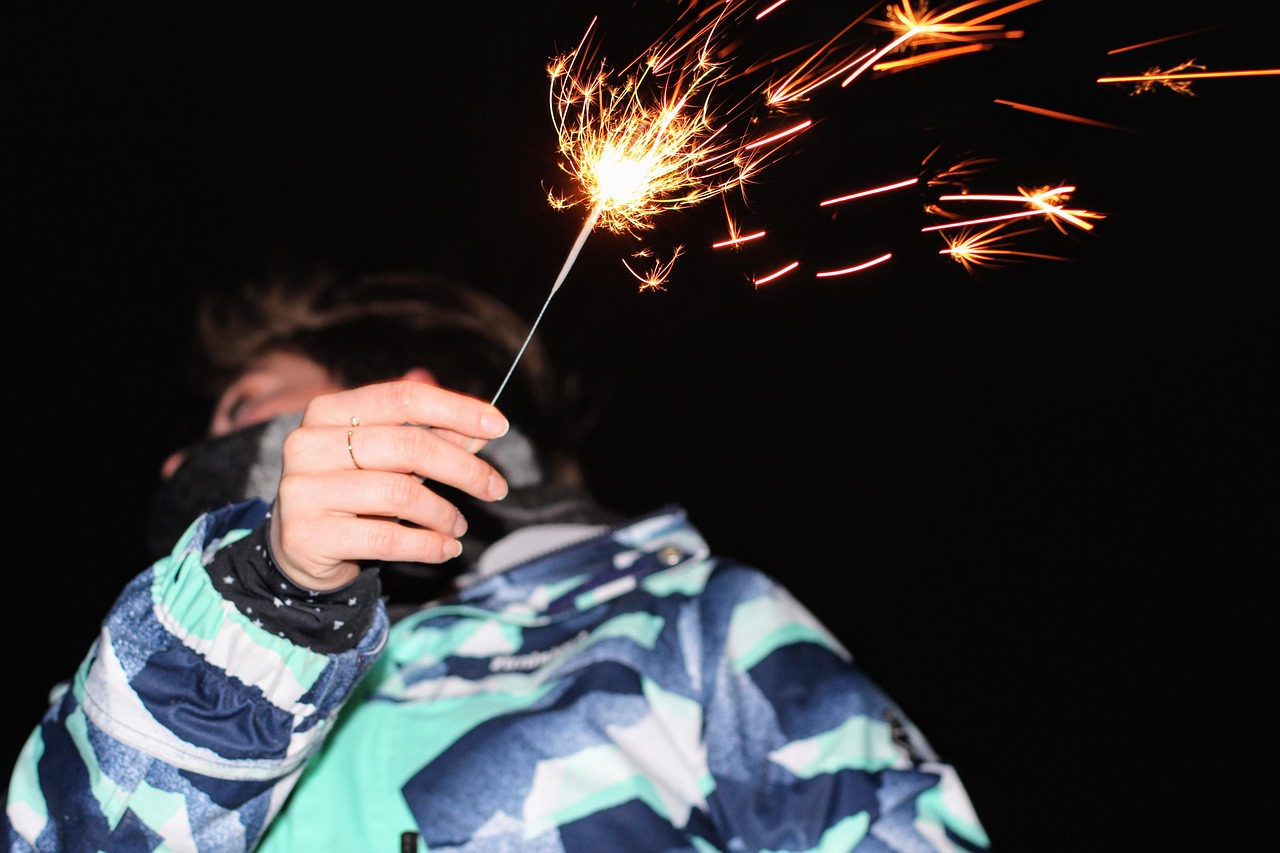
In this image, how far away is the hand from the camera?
0.47m

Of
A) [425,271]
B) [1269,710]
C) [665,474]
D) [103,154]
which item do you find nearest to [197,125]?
[103,154]

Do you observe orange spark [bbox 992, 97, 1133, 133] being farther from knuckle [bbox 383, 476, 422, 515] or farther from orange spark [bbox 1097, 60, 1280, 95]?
knuckle [bbox 383, 476, 422, 515]

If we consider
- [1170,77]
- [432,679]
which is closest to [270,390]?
[432,679]

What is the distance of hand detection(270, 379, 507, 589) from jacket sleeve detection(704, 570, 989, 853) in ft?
1.21

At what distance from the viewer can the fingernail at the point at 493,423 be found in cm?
47

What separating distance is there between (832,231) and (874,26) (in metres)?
0.13

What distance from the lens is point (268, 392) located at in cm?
105

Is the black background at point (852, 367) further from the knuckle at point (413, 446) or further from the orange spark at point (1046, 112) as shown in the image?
the knuckle at point (413, 446)

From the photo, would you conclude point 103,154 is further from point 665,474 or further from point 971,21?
point 971,21

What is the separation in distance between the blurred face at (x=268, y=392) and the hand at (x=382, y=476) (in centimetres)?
51

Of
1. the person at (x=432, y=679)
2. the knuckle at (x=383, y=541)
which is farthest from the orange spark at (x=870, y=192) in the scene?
the knuckle at (x=383, y=541)

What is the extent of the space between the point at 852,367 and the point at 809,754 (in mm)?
576

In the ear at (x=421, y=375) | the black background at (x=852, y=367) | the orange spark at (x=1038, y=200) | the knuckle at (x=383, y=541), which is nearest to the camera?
the knuckle at (x=383, y=541)

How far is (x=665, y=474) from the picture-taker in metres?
1.29
